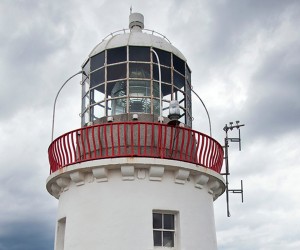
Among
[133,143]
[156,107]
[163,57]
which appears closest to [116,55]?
[163,57]

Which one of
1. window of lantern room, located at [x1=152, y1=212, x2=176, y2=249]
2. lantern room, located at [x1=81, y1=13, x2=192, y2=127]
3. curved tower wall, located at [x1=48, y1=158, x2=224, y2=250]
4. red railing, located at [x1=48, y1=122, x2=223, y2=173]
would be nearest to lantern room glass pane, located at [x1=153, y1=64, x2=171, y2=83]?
lantern room, located at [x1=81, y1=13, x2=192, y2=127]

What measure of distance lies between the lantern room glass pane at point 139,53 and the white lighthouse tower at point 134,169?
23mm

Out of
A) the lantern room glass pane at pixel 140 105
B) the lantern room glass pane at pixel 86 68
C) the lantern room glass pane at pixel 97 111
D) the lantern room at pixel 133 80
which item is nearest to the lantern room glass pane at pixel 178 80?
the lantern room at pixel 133 80

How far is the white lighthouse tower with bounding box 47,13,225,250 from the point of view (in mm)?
10523

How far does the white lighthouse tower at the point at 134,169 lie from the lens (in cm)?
1052

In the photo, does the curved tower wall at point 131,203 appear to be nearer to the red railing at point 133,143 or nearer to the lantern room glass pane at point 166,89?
the red railing at point 133,143

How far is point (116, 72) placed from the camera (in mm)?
12047

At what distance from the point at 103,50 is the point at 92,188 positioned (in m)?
3.37

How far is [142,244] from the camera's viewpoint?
10.3 m

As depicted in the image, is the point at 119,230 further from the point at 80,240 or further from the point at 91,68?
the point at 91,68

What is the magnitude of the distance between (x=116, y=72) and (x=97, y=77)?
528 millimetres

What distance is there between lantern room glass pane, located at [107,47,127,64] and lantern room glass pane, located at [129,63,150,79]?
0.29 meters

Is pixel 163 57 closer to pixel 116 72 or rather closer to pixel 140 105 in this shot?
pixel 116 72

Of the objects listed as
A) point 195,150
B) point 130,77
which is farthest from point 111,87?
point 195,150
